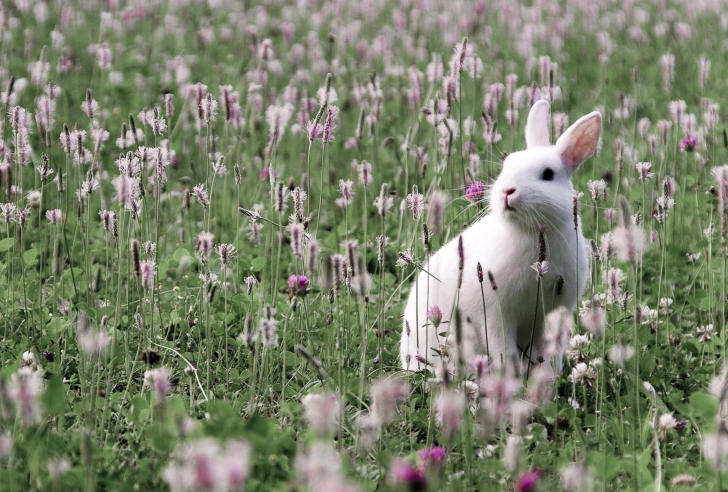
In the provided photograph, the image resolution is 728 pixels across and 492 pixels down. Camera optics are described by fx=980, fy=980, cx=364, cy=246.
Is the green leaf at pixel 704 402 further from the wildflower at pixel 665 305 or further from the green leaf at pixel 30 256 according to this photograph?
the green leaf at pixel 30 256

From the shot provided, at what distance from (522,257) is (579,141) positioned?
0.49 metres

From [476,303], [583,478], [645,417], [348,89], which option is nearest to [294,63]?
[348,89]

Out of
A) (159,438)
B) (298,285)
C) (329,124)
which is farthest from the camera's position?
(329,124)

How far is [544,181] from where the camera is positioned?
11.2 ft

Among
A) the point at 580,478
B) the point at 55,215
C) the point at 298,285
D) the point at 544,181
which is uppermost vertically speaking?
the point at 544,181

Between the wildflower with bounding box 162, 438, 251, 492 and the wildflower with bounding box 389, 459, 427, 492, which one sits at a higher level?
the wildflower with bounding box 162, 438, 251, 492

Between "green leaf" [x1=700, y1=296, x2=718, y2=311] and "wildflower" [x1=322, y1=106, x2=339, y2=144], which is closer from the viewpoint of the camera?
"wildflower" [x1=322, y1=106, x2=339, y2=144]

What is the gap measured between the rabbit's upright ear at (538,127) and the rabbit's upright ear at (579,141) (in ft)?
0.76

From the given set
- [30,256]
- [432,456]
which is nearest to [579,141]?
[432,456]

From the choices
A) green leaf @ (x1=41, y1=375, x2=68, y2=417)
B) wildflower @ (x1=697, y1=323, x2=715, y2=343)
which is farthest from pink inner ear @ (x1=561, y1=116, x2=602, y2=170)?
green leaf @ (x1=41, y1=375, x2=68, y2=417)

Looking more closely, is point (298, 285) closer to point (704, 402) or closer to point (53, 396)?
point (53, 396)

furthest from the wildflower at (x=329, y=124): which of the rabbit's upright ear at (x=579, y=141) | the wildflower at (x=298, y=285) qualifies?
the rabbit's upright ear at (x=579, y=141)

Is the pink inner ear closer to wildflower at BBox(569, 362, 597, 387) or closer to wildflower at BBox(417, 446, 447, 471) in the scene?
wildflower at BBox(569, 362, 597, 387)

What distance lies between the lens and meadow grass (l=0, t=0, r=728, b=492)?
242cm
